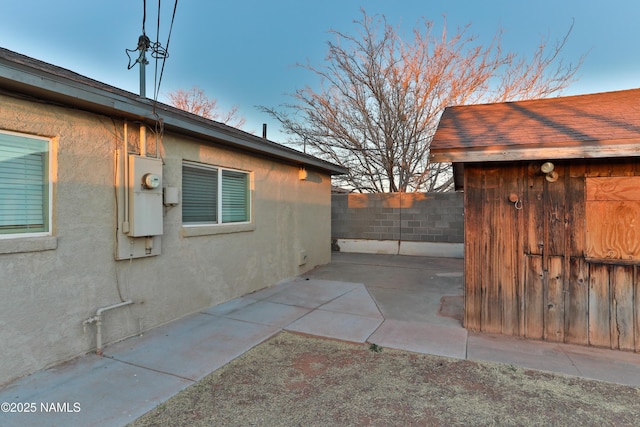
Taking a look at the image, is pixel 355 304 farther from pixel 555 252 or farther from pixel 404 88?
pixel 404 88

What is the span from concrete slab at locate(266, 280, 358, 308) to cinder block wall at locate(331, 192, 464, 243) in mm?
4702

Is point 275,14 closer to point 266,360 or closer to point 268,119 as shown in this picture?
point 266,360

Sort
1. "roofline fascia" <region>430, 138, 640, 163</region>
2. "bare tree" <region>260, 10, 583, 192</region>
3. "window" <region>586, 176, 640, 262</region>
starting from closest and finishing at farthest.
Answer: "roofline fascia" <region>430, 138, 640, 163</region>
"window" <region>586, 176, 640, 262</region>
"bare tree" <region>260, 10, 583, 192</region>

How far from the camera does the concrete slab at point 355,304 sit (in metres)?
5.05

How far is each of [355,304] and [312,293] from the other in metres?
1.00

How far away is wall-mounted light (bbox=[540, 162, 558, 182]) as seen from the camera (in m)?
3.74

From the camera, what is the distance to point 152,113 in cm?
388

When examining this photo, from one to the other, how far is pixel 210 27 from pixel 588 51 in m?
13.2

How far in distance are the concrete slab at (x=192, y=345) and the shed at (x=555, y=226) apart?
9.47ft

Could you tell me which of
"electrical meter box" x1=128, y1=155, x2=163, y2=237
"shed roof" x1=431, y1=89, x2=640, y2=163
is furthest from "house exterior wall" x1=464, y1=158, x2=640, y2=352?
"electrical meter box" x1=128, y1=155, x2=163, y2=237

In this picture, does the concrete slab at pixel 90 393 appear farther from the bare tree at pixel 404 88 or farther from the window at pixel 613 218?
the bare tree at pixel 404 88

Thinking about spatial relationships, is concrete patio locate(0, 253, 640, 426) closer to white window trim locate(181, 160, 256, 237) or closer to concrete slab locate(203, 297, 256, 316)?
concrete slab locate(203, 297, 256, 316)

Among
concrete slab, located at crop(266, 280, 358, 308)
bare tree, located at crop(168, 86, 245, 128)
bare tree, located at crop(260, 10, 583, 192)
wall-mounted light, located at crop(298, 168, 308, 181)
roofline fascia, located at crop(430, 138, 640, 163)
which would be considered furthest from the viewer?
bare tree, located at crop(168, 86, 245, 128)

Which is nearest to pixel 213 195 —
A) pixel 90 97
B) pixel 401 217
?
pixel 90 97
